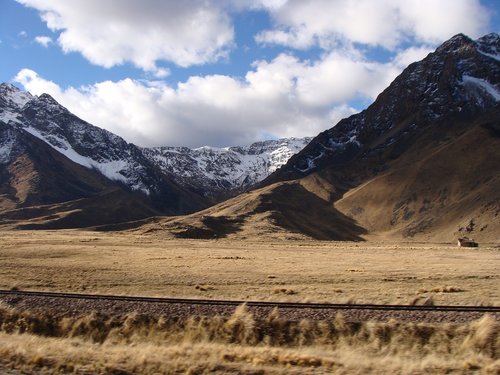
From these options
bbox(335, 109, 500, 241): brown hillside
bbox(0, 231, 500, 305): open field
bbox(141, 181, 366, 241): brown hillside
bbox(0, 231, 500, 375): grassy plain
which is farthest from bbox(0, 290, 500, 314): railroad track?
bbox(335, 109, 500, 241): brown hillside

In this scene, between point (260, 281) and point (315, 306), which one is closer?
point (315, 306)

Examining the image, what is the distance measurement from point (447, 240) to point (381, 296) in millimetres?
117583

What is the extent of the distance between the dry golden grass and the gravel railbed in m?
0.66

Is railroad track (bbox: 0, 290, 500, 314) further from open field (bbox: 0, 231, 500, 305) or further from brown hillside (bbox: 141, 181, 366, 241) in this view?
brown hillside (bbox: 141, 181, 366, 241)

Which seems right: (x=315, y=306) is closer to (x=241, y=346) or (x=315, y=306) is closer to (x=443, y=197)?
(x=241, y=346)

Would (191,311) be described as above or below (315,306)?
below

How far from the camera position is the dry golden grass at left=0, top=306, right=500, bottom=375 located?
14094 mm

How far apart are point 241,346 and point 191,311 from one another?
4.73 m

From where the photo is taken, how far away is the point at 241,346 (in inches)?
741

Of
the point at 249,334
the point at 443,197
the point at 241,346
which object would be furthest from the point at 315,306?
the point at 443,197

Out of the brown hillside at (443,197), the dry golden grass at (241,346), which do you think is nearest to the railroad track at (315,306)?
the dry golden grass at (241,346)

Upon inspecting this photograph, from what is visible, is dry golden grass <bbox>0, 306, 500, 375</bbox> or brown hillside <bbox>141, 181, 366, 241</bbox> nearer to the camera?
dry golden grass <bbox>0, 306, 500, 375</bbox>

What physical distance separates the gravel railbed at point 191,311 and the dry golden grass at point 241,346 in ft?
2.16

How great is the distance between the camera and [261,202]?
177250mm
